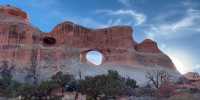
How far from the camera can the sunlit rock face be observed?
252 ft

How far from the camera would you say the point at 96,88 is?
36781 millimetres

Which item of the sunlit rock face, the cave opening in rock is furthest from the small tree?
the cave opening in rock

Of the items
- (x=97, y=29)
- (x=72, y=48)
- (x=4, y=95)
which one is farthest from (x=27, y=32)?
(x=4, y=95)

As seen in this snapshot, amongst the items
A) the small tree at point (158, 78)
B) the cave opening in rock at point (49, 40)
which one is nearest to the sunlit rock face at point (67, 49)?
the cave opening in rock at point (49, 40)

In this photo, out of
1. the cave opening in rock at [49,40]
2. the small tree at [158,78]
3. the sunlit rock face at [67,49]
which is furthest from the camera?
the cave opening in rock at [49,40]

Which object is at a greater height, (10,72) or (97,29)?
(97,29)

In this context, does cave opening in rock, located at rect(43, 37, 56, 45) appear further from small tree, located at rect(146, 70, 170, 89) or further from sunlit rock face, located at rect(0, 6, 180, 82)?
small tree, located at rect(146, 70, 170, 89)

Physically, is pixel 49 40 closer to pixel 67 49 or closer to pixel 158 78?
pixel 67 49

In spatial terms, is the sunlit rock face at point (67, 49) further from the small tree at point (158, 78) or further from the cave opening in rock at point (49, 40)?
the small tree at point (158, 78)

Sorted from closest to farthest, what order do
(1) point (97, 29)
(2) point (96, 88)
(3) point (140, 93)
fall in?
1. (2) point (96, 88)
2. (3) point (140, 93)
3. (1) point (97, 29)

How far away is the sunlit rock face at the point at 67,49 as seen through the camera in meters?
76.8

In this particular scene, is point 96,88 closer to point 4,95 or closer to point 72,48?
point 4,95

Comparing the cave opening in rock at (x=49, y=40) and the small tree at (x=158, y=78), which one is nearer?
the small tree at (x=158, y=78)

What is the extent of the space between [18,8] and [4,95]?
155ft
